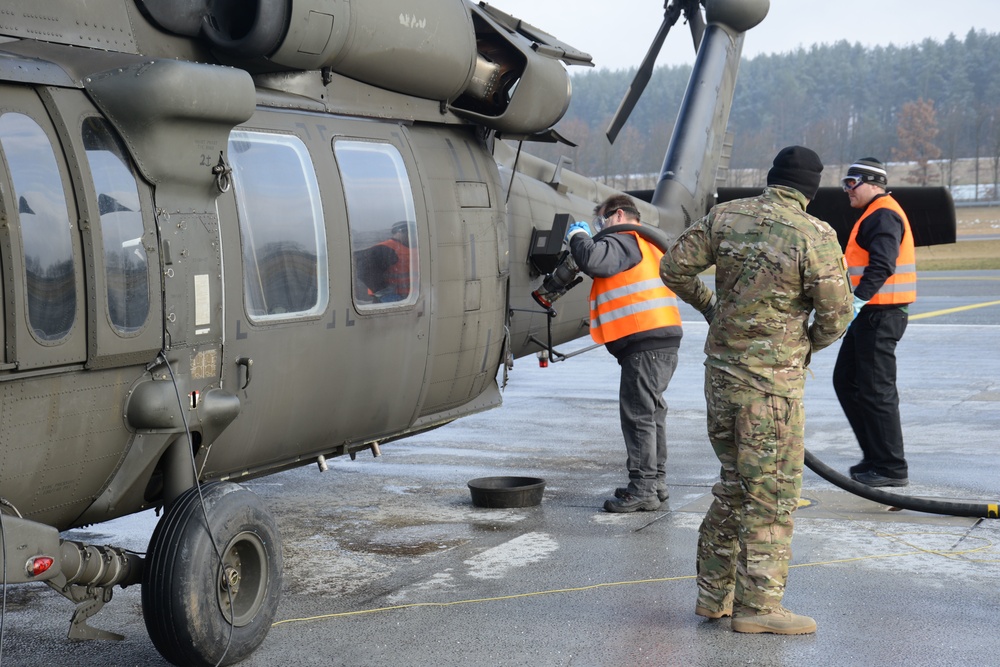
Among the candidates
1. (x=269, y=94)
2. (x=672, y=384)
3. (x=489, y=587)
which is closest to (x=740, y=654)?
(x=489, y=587)

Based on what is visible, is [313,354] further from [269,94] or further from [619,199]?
[619,199]

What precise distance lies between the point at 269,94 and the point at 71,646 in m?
2.67

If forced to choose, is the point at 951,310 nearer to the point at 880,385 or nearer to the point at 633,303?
the point at 880,385

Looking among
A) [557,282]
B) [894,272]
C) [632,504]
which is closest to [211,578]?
[632,504]

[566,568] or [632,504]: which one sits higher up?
[632,504]

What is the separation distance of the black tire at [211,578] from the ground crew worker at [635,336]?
289 centimetres

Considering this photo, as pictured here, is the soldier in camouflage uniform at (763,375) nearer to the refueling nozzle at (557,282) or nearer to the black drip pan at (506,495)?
the black drip pan at (506,495)

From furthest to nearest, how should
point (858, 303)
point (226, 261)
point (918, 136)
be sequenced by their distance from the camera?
1. point (918, 136)
2. point (858, 303)
3. point (226, 261)

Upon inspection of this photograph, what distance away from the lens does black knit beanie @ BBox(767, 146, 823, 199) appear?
512 centimetres

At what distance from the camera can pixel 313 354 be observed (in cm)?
557

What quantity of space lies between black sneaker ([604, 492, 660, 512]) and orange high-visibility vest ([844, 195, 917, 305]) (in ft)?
6.55

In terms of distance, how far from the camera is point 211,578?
4.42 metres

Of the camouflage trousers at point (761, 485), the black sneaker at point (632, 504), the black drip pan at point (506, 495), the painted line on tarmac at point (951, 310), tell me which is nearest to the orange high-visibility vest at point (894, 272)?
the black sneaker at point (632, 504)

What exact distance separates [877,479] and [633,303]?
209 centimetres
